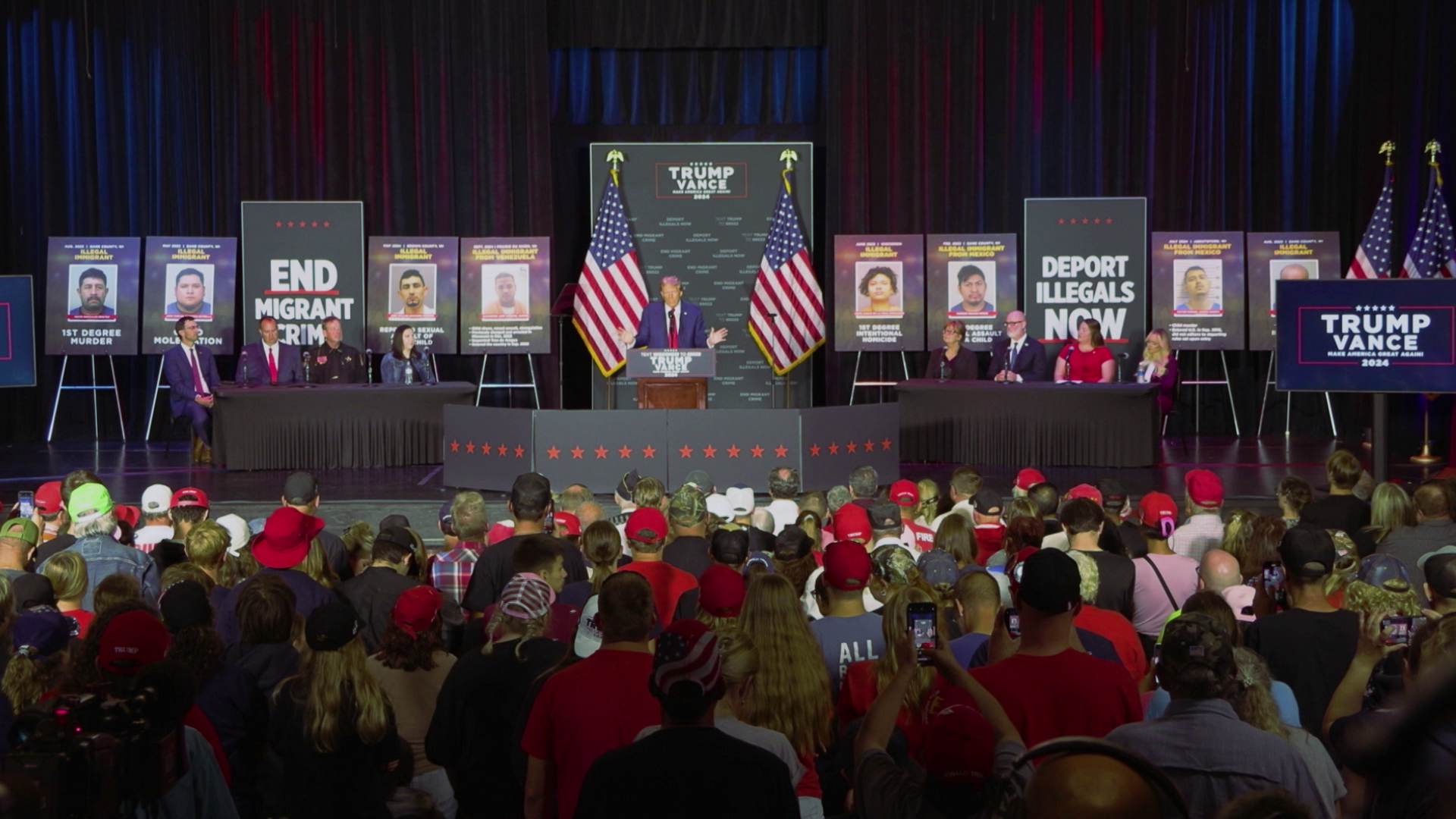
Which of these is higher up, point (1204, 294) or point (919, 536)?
point (1204, 294)

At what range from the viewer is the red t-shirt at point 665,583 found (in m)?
5.38

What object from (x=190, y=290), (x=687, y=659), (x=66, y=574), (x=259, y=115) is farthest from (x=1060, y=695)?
(x=259, y=115)

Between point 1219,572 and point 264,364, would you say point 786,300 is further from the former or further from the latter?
point 1219,572

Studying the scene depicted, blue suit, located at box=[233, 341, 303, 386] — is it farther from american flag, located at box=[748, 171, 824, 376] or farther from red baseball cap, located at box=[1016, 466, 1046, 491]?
red baseball cap, located at box=[1016, 466, 1046, 491]

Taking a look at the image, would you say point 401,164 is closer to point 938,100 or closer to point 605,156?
point 605,156

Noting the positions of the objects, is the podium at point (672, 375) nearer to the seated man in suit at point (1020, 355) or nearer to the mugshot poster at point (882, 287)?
the seated man in suit at point (1020, 355)

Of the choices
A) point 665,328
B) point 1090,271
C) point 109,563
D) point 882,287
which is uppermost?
point 1090,271

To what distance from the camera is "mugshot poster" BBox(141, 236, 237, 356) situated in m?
16.5

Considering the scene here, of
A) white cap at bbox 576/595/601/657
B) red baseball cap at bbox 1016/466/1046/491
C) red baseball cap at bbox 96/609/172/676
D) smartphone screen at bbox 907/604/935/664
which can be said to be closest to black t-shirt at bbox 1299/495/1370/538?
red baseball cap at bbox 1016/466/1046/491

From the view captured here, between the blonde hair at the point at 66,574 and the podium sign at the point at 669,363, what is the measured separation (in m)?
7.87

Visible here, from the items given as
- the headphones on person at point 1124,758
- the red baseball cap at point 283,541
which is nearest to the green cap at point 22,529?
the red baseball cap at point 283,541

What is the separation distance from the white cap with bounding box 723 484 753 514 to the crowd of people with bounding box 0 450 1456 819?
109cm

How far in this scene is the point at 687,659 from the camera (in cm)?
280

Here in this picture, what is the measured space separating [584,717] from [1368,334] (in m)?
8.45
